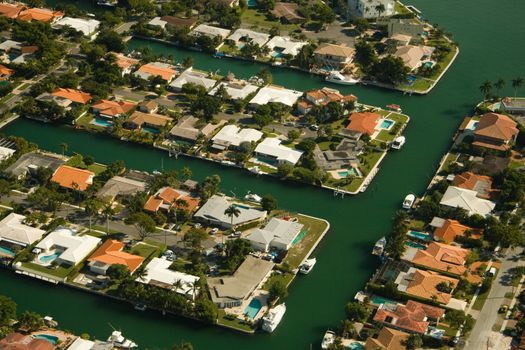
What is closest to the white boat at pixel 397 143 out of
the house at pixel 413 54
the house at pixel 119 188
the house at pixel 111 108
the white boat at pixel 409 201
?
the white boat at pixel 409 201

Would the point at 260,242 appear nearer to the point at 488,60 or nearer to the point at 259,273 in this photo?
the point at 259,273

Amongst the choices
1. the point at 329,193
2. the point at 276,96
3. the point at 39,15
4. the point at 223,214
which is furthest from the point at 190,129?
the point at 39,15

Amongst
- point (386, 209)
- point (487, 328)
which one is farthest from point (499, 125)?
point (487, 328)

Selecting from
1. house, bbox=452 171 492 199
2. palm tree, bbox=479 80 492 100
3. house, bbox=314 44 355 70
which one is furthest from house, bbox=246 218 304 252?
house, bbox=314 44 355 70

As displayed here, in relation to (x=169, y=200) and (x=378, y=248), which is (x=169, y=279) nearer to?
(x=169, y=200)

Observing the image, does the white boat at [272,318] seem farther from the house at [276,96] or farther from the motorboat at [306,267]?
the house at [276,96]

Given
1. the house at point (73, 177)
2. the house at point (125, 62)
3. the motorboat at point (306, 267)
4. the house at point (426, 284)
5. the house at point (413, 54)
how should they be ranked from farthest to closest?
the house at point (413, 54), the house at point (125, 62), the house at point (73, 177), the motorboat at point (306, 267), the house at point (426, 284)
